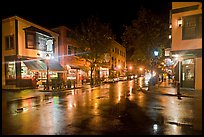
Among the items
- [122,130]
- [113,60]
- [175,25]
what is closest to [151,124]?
[122,130]

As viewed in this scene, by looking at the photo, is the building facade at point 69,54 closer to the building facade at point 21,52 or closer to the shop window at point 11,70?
the building facade at point 21,52

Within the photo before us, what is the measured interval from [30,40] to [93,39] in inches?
496

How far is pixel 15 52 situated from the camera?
86.9ft

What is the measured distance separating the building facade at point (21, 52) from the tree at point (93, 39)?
9179 millimetres

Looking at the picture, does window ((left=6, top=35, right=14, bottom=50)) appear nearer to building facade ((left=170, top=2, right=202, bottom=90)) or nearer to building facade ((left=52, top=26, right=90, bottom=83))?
building facade ((left=52, top=26, right=90, bottom=83))

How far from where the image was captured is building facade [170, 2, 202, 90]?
70.5ft

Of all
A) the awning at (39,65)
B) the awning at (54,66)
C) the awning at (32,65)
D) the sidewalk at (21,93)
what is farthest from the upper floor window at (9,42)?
the awning at (54,66)

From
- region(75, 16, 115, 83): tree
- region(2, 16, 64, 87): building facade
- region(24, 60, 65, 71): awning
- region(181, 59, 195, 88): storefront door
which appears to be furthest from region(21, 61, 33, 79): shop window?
region(181, 59, 195, 88): storefront door

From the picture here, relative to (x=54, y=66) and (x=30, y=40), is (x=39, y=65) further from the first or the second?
(x=54, y=66)

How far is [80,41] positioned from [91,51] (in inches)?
101

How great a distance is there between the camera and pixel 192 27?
71.9 ft

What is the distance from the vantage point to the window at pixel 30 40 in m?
28.0

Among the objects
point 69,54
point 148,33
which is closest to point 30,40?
point 69,54

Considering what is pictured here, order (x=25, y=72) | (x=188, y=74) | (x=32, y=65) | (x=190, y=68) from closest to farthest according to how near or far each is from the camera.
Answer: (x=190, y=68), (x=188, y=74), (x=32, y=65), (x=25, y=72)
